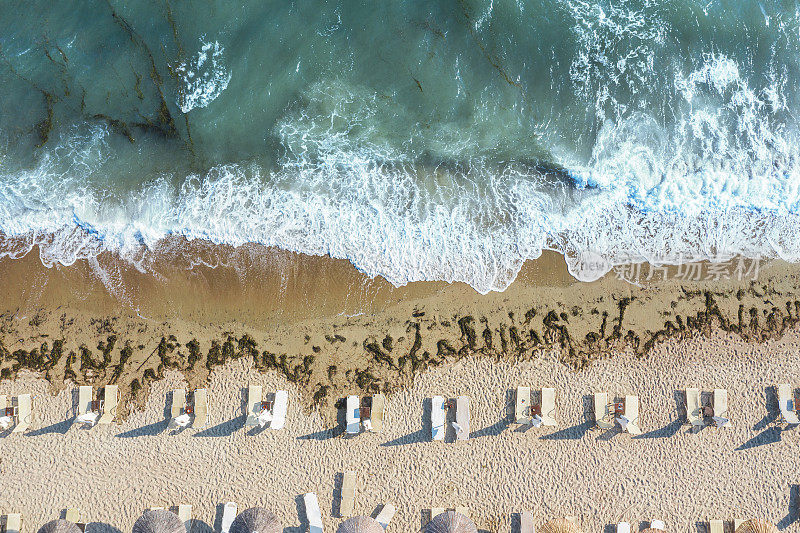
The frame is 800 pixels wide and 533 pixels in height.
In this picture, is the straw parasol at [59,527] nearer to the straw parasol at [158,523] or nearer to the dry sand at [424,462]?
the dry sand at [424,462]

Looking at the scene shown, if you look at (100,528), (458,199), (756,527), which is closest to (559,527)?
(756,527)

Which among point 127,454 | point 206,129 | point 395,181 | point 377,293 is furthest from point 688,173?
point 127,454

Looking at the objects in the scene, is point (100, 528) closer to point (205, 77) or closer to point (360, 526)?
point (360, 526)

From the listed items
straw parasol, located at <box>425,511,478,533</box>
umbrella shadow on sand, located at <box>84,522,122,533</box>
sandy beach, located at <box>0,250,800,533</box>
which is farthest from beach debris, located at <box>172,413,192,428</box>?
straw parasol, located at <box>425,511,478,533</box>

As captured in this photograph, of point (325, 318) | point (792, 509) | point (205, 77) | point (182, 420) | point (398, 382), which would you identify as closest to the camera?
point (182, 420)

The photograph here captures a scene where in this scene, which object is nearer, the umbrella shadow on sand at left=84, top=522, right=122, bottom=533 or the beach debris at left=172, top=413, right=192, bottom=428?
the beach debris at left=172, top=413, right=192, bottom=428

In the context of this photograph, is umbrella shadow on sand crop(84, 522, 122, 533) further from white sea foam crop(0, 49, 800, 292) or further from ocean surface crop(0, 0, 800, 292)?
ocean surface crop(0, 0, 800, 292)
